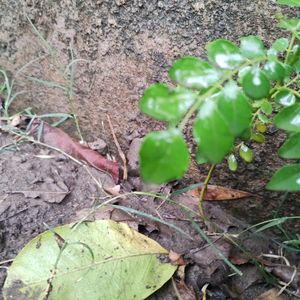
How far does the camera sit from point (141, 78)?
140 cm

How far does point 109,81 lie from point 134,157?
26 centimetres

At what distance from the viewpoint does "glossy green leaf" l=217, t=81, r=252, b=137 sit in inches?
23.5

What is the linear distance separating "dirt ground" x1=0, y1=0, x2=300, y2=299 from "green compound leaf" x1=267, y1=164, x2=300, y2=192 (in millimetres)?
385

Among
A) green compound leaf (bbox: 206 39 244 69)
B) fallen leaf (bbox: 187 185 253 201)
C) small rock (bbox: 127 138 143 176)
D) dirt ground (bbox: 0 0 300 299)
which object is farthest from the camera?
small rock (bbox: 127 138 143 176)

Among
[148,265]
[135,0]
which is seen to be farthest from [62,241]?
[135,0]

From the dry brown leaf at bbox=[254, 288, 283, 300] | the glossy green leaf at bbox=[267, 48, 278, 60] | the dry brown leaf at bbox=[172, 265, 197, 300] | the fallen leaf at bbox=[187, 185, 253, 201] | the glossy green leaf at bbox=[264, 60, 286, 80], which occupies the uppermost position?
the glossy green leaf at bbox=[267, 48, 278, 60]

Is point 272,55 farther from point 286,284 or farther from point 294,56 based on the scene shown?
point 286,284

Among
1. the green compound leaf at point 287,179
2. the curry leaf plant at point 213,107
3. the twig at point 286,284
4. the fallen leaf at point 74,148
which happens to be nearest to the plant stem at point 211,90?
the curry leaf plant at point 213,107

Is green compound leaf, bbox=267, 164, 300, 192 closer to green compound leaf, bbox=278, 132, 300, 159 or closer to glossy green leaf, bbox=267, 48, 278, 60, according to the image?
green compound leaf, bbox=278, 132, 300, 159

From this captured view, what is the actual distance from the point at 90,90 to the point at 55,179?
32 cm

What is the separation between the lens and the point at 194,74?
0.64m

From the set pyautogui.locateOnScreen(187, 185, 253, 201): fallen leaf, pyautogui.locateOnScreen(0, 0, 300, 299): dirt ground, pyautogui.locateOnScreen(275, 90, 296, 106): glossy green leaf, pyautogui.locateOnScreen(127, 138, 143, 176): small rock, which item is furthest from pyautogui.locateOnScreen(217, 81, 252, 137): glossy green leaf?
pyautogui.locateOnScreen(127, 138, 143, 176): small rock

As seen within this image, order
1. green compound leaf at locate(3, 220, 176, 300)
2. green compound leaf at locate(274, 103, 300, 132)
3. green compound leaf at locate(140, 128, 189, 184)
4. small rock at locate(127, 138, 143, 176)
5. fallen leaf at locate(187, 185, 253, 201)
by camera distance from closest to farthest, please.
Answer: green compound leaf at locate(140, 128, 189, 184)
green compound leaf at locate(274, 103, 300, 132)
green compound leaf at locate(3, 220, 176, 300)
fallen leaf at locate(187, 185, 253, 201)
small rock at locate(127, 138, 143, 176)

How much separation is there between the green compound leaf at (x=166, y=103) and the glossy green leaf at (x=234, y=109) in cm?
5
